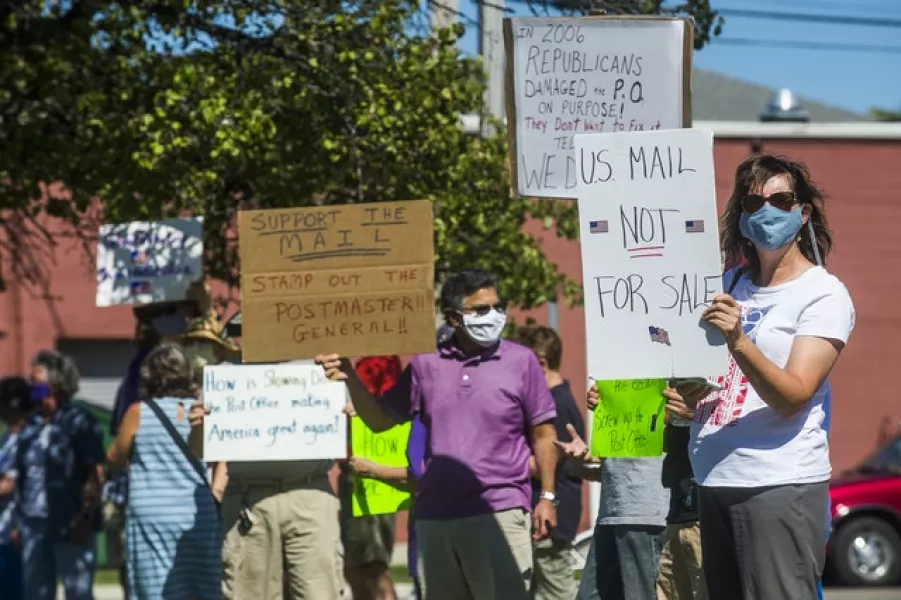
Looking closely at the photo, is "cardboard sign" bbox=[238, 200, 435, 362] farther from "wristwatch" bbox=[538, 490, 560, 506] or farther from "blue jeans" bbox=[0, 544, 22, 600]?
"blue jeans" bbox=[0, 544, 22, 600]

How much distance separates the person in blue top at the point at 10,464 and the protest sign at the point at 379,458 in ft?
7.98

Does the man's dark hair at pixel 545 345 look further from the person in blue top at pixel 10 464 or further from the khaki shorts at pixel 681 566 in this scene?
the person in blue top at pixel 10 464

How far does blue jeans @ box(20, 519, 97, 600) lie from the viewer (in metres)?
10.1

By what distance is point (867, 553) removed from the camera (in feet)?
50.6

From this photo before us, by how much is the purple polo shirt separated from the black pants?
228 centimetres

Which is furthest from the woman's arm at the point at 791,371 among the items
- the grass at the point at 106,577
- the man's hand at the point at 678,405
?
the grass at the point at 106,577

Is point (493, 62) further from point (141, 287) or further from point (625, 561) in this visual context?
point (625, 561)

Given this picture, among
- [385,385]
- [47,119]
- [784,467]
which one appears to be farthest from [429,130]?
[784,467]

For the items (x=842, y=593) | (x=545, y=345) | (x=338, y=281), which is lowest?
(x=842, y=593)

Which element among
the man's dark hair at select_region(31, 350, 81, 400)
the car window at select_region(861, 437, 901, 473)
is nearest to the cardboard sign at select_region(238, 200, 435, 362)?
the man's dark hair at select_region(31, 350, 81, 400)

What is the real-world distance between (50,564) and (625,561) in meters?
4.64

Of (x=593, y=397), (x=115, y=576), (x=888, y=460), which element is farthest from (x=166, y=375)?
(x=115, y=576)

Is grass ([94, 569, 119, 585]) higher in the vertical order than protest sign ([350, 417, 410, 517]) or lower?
lower

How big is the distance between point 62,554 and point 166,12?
3310 millimetres
